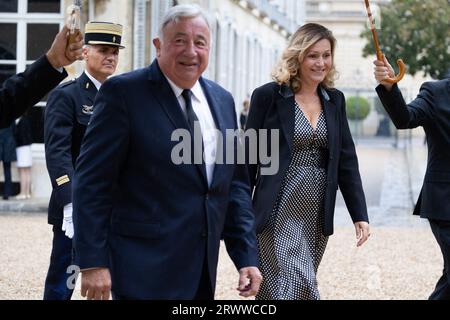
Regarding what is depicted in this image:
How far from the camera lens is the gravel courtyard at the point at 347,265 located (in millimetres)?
9977

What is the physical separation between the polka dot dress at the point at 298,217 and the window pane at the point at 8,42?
12672 mm

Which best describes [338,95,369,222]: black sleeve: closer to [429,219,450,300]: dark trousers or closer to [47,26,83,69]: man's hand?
[429,219,450,300]: dark trousers

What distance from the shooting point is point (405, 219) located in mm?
17922

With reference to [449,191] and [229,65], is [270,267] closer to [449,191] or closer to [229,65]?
[449,191]

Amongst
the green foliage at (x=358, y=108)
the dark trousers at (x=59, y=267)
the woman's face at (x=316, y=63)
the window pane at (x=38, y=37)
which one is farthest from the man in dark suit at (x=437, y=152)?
the green foliage at (x=358, y=108)

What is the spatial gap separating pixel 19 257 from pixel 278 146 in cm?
639

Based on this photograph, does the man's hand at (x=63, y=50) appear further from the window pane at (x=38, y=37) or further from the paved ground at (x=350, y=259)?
the window pane at (x=38, y=37)

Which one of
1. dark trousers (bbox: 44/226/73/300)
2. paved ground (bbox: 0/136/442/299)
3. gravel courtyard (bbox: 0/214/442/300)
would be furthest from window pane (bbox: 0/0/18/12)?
dark trousers (bbox: 44/226/73/300)

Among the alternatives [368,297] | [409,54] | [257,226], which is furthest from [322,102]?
[409,54]

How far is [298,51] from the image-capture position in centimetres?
647

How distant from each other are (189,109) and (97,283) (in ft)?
2.39

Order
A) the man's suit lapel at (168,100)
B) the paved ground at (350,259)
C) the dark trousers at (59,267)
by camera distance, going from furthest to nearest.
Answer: the paved ground at (350,259) < the dark trousers at (59,267) < the man's suit lapel at (168,100)

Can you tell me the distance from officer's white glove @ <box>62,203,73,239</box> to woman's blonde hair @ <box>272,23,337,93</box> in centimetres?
126

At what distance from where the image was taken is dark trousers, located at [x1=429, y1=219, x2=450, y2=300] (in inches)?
253
